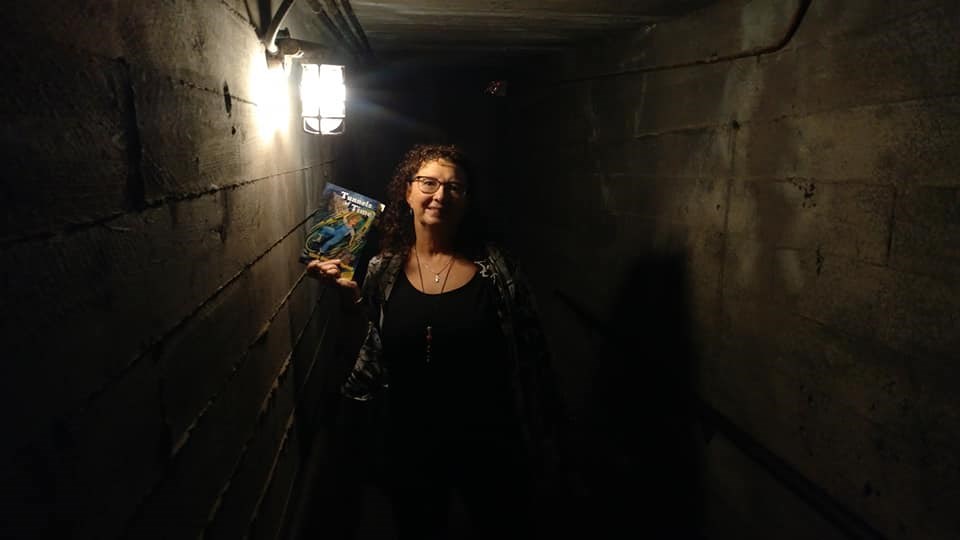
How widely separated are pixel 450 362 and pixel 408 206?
1124mm

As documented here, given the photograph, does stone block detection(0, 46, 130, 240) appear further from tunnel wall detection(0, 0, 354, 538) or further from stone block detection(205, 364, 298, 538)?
stone block detection(205, 364, 298, 538)

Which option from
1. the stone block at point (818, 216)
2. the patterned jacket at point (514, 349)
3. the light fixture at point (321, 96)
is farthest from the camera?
the light fixture at point (321, 96)

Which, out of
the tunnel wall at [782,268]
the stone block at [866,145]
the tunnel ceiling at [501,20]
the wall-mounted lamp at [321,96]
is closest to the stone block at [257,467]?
the wall-mounted lamp at [321,96]

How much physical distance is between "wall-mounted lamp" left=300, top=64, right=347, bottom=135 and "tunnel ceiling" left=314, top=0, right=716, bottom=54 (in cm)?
59

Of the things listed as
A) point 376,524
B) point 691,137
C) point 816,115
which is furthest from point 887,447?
point 376,524

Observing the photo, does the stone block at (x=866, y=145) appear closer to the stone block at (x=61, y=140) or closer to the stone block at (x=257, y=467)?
the stone block at (x=61, y=140)

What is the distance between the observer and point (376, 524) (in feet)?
13.0

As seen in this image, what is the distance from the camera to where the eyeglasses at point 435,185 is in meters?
2.95

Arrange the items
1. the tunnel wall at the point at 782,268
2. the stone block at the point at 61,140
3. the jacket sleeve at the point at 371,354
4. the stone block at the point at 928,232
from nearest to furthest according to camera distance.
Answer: the stone block at the point at 61,140
the stone block at the point at 928,232
the tunnel wall at the point at 782,268
the jacket sleeve at the point at 371,354

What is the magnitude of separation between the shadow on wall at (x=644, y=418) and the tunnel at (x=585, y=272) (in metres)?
0.02

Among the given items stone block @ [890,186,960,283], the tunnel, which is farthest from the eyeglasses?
stone block @ [890,186,960,283]

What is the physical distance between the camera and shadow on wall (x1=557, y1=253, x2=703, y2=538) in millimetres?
3814

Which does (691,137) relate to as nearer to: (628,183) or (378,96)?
(628,183)

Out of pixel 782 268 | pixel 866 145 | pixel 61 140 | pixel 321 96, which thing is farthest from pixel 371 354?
pixel 866 145
